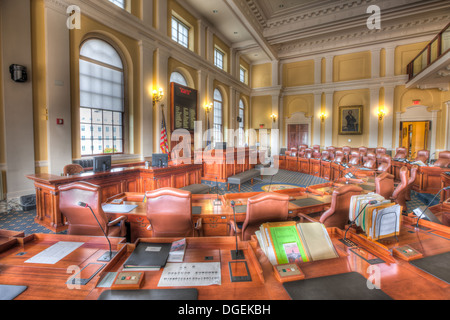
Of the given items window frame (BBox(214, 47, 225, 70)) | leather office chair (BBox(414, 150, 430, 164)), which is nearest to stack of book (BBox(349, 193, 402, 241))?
leather office chair (BBox(414, 150, 430, 164))

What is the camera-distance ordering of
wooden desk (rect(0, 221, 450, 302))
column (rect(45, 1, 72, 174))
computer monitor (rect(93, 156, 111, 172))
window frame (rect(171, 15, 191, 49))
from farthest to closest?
1. window frame (rect(171, 15, 191, 49))
2. column (rect(45, 1, 72, 174))
3. computer monitor (rect(93, 156, 111, 172))
4. wooden desk (rect(0, 221, 450, 302))

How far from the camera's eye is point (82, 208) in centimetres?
224

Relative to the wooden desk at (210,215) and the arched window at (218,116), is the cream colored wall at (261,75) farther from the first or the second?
the wooden desk at (210,215)

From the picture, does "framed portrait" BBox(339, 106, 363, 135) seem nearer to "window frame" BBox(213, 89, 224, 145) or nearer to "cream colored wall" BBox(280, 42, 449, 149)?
"cream colored wall" BBox(280, 42, 449, 149)

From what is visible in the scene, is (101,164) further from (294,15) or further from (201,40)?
(294,15)

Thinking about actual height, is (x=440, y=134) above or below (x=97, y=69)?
below

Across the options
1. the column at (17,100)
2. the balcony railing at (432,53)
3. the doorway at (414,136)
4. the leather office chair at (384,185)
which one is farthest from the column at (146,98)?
the doorway at (414,136)

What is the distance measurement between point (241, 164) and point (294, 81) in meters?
8.68

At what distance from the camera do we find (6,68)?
13.8 ft

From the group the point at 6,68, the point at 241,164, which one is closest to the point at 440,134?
the point at 241,164

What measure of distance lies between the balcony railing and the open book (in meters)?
9.21

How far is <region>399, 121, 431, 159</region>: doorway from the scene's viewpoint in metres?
11.0
